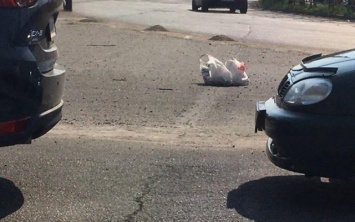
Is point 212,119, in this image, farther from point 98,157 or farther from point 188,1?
point 188,1

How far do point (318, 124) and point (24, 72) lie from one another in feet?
6.66

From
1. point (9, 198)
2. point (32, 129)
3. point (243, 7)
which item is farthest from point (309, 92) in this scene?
point (243, 7)

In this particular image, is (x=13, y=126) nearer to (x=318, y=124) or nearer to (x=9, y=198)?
(x=9, y=198)

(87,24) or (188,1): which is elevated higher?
(87,24)

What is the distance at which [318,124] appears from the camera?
19.0 feet

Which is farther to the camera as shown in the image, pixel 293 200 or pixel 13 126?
pixel 293 200

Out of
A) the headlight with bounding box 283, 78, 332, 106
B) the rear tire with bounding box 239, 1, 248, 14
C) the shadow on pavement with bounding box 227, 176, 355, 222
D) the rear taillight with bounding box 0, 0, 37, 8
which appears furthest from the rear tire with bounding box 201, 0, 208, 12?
the rear taillight with bounding box 0, 0, 37, 8

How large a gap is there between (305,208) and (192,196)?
2.77ft

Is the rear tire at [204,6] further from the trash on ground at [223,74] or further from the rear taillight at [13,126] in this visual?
the rear taillight at [13,126]

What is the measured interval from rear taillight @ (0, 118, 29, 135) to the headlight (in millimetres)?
1875

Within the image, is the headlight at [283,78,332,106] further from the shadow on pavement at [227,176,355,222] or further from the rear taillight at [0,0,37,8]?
the rear taillight at [0,0,37,8]

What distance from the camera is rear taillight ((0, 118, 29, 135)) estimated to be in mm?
5699

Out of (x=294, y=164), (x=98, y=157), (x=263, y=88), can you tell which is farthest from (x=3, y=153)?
(x=263, y=88)

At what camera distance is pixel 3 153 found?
7.44 m
